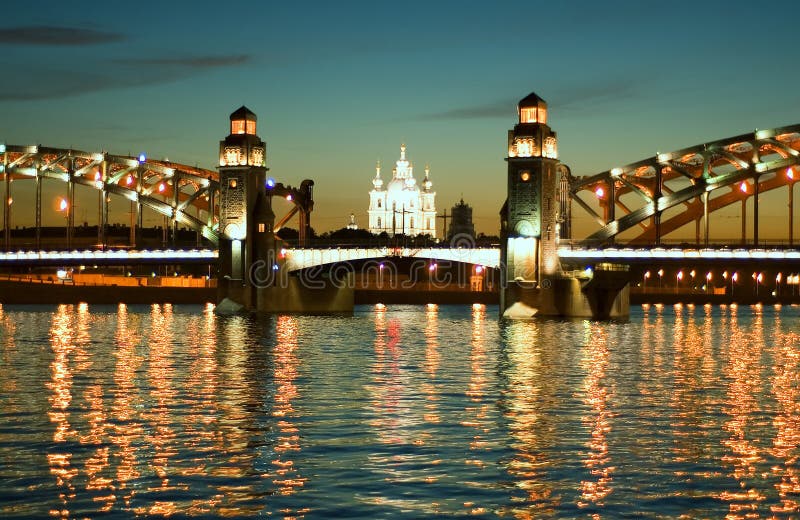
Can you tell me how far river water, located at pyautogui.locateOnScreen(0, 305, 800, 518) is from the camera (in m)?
21.9

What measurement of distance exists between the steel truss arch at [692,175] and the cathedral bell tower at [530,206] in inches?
259

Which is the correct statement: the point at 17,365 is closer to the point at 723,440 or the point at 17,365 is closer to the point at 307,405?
the point at 307,405

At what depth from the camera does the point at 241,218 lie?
108 metres

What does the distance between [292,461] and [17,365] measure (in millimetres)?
25272

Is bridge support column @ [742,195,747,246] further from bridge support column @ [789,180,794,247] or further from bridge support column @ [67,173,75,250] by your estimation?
bridge support column @ [67,173,75,250]

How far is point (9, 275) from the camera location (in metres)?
156

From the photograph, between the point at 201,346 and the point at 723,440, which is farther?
the point at 201,346

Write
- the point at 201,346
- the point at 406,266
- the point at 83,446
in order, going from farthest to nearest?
the point at 406,266 → the point at 201,346 → the point at 83,446

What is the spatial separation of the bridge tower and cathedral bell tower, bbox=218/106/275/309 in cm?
2103

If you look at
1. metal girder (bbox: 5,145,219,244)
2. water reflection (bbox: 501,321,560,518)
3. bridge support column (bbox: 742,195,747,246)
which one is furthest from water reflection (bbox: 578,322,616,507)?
metal girder (bbox: 5,145,219,244)

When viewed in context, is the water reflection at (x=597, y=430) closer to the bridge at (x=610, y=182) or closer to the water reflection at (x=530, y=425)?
the water reflection at (x=530, y=425)

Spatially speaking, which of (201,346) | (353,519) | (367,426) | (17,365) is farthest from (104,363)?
(353,519)

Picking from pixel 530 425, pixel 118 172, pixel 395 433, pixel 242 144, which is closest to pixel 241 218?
pixel 242 144

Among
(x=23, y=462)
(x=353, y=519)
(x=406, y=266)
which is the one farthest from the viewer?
(x=406, y=266)
